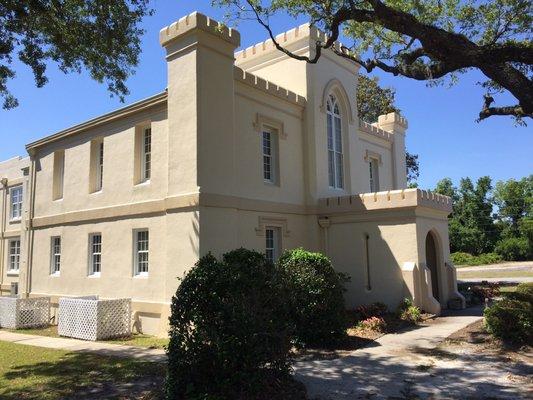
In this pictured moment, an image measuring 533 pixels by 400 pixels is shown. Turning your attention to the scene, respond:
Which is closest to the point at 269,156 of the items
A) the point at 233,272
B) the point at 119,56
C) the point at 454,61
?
the point at 119,56

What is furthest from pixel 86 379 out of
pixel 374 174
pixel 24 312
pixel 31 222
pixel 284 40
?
pixel 374 174

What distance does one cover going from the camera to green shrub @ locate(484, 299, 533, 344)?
10.8 meters

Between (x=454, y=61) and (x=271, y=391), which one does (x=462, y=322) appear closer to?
(x=454, y=61)

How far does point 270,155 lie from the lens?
16.6 meters

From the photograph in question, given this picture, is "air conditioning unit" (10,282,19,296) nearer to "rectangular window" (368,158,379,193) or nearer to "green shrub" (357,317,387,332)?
"green shrub" (357,317,387,332)

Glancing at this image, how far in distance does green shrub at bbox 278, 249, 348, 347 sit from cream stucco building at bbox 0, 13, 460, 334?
2.89 meters

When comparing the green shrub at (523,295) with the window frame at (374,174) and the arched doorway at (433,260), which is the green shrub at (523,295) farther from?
the window frame at (374,174)

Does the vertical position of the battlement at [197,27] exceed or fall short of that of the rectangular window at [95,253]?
it exceeds it

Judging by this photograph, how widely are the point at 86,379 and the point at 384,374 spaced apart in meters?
5.92

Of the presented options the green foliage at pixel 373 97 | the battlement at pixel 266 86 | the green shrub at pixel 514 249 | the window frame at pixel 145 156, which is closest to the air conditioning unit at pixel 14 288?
the window frame at pixel 145 156

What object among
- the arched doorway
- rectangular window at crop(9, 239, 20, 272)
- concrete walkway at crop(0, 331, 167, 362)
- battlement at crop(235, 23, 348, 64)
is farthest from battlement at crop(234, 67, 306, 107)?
rectangular window at crop(9, 239, 20, 272)

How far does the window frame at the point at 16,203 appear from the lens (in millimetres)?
23156

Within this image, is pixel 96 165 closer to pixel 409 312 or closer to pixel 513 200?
pixel 409 312

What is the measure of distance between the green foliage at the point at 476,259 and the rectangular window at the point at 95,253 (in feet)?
169
